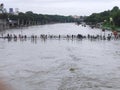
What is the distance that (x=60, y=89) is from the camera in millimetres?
32969

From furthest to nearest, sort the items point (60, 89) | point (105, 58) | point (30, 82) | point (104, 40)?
1. point (104, 40)
2. point (105, 58)
3. point (30, 82)
4. point (60, 89)

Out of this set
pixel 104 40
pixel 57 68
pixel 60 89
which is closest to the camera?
pixel 60 89

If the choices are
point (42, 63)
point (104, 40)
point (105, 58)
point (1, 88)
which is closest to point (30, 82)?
point (1, 88)

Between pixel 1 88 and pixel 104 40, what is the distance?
66073 millimetres

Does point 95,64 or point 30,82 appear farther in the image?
point 95,64

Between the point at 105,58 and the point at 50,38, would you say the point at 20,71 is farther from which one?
the point at 50,38

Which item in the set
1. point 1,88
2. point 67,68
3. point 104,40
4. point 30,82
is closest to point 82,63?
point 67,68

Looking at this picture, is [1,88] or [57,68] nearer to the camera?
[1,88]

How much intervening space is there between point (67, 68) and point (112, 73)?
6376 mm

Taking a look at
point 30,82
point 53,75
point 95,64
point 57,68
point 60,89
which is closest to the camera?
point 60,89

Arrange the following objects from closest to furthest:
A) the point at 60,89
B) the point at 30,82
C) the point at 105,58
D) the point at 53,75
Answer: the point at 60,89, the point at 30,82, the point at 53,75, the point at 105,58

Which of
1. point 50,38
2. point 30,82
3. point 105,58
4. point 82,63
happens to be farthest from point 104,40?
point 30,82

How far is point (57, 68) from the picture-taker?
1821 inches

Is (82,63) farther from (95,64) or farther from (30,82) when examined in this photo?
(30,82)
